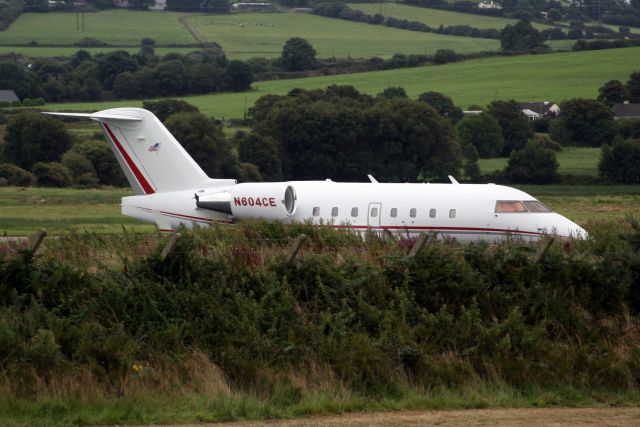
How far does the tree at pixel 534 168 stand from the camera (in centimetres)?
6869

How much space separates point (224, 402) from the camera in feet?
50.4

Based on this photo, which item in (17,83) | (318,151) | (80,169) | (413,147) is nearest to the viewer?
(80,169)

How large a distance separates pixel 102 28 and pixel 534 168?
4685 inches

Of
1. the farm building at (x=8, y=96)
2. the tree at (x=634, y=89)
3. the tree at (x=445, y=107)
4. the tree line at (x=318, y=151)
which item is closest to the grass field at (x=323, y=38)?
the farm building at (x=8, y=96)

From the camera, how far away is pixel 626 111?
331 ft

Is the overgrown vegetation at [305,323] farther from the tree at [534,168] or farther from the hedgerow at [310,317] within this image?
the tree at [534,168]

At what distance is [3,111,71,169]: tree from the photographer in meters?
76.0

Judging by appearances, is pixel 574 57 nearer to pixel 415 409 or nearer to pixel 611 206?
pixel 611 206

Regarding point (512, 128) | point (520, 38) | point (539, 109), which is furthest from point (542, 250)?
point (520, 38)

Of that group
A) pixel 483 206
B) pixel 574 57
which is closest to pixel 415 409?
pixel 483 206

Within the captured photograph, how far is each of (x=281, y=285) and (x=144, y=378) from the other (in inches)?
103

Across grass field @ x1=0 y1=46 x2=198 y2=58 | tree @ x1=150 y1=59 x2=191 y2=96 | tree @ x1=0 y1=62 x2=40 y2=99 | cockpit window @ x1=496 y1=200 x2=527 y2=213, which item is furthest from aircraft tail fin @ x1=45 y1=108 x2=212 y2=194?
grass field @ x1=0 y1=46 x2=198 y2=58

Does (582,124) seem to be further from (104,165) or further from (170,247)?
(170,247)

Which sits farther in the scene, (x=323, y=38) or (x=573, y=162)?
(x=323, y=38)
